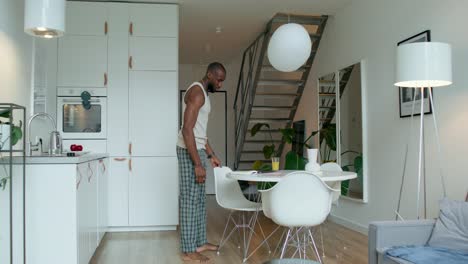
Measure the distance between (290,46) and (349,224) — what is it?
2.42 metres

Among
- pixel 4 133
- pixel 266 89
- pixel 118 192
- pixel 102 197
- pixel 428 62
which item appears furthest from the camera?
pixel 266 89

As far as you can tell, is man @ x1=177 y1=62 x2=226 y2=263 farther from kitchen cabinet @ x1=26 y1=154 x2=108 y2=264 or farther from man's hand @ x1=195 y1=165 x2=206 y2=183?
kitchen cabinet @ x1=26 y1=154 x2=108 y2=264

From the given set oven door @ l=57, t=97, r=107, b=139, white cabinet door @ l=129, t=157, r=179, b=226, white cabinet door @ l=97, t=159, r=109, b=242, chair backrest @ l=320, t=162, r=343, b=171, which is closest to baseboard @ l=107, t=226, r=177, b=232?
white cabinet door @ l=129, t=157, r=179, b=226

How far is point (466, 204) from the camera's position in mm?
2488

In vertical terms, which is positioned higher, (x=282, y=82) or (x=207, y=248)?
(x=282, y=82)

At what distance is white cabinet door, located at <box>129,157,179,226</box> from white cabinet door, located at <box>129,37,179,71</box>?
107 cm

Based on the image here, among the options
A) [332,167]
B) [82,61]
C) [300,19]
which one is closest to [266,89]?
[300,19]

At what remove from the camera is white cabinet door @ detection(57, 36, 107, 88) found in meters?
4.86

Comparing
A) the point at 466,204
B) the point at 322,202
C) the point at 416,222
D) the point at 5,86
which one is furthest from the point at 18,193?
the point at 466,204

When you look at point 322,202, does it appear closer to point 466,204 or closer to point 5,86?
point 466,204

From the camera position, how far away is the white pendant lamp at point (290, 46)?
3609 mm

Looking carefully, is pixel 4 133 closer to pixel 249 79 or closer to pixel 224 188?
pixel 224 188

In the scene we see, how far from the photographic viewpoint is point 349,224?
16.4ft

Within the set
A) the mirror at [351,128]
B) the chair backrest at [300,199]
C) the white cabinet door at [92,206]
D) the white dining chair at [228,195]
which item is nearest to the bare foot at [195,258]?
the white dining chair at [228,195]
